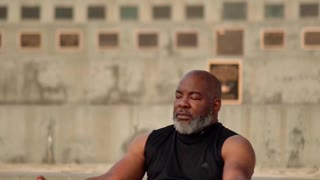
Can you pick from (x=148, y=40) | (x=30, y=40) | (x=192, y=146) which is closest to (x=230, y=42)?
(x=148, y=40)

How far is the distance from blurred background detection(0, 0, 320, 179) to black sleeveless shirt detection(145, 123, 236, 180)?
689 cm

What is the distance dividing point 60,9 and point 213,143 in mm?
8347

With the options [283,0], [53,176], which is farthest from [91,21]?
[53,176]

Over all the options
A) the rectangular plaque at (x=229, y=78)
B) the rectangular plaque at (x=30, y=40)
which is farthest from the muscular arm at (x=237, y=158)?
the rectangular plaque at (x=30, y=40)

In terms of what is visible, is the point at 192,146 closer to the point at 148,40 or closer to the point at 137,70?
the point at 137,70

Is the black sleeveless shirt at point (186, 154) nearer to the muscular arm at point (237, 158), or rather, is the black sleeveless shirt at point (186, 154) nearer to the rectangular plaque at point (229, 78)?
the muscular arm at point (237, 158)

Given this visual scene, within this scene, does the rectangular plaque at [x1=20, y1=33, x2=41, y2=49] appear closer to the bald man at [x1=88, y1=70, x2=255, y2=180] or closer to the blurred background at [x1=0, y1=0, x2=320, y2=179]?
the blurred background at [x1=0, y1=0, x2=320, y2=179]

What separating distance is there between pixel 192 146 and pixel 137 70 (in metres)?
7.65

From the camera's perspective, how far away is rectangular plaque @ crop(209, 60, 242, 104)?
35.7ft

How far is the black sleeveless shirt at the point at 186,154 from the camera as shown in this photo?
3.47 metres

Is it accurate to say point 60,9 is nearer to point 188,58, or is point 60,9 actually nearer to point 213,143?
point 188,58

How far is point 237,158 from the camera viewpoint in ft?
11.2

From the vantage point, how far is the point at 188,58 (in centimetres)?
1117

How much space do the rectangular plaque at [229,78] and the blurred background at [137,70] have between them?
0.02 meters
